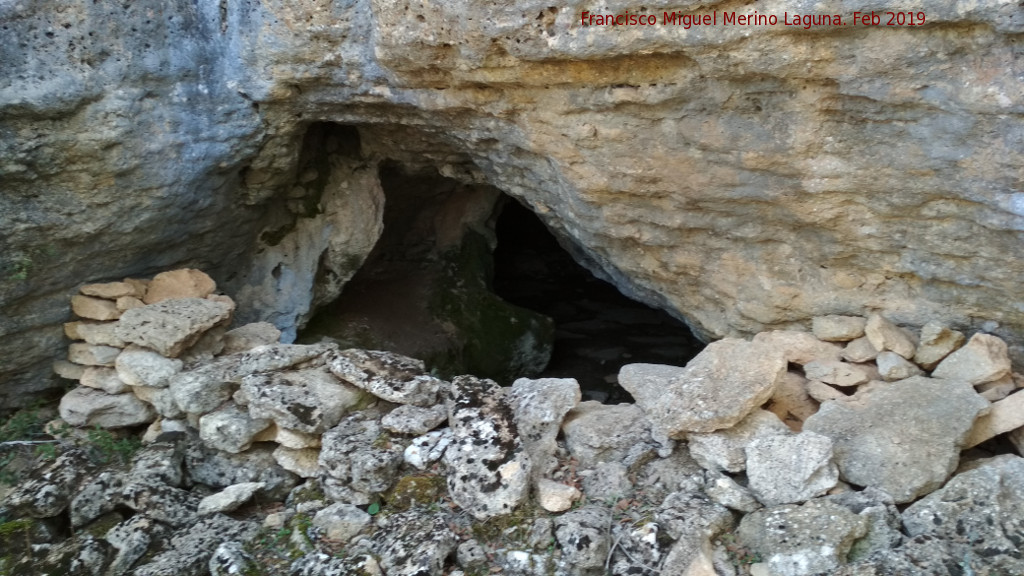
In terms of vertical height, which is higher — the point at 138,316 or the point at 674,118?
the point at 674,118

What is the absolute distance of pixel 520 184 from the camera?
4.22 m

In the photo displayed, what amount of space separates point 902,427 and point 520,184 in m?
2.11

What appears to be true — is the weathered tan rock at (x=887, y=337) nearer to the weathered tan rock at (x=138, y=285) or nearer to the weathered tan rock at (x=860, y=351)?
the weathered tan rock at (x=860, y=351)

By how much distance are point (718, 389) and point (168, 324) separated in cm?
250

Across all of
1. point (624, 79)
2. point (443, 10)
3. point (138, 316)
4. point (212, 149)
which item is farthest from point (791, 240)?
point (138, 316)

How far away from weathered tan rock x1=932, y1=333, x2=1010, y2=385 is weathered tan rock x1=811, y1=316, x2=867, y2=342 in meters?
0.35

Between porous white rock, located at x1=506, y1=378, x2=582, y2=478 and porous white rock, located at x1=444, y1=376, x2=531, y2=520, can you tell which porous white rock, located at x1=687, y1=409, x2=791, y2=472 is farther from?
porous white rock, located at x1=444, y1=376, x2=531, y2=520

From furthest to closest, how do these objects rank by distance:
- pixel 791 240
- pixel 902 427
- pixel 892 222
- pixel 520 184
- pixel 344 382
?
pixel 520 184 → pixel 344 382 → pixel 791 240 → pixel 892 222 → pixel 902 427

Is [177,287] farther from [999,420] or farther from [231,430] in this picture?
[999,420]

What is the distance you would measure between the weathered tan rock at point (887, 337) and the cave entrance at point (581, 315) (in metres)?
2.19

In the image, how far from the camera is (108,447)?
3793mm

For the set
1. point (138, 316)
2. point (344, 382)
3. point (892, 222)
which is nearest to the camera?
point (892, 222)

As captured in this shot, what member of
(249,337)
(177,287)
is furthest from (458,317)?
(177,287)

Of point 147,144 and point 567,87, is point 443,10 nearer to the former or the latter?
point 567,87
